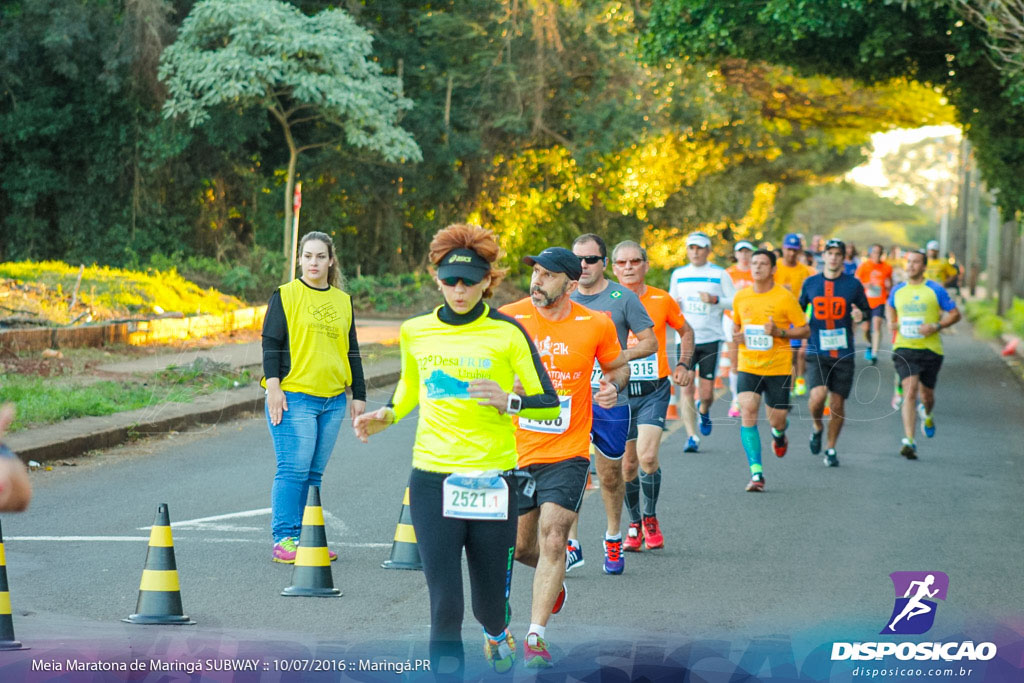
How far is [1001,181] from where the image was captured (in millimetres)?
20859

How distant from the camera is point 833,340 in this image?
12.7m

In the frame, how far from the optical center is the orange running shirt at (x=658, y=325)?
8445 millimetres

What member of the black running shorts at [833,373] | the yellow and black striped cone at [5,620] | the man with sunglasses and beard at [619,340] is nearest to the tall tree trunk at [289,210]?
the black running shorts at [833,373]

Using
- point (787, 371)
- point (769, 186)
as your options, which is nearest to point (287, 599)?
point (787, 371)

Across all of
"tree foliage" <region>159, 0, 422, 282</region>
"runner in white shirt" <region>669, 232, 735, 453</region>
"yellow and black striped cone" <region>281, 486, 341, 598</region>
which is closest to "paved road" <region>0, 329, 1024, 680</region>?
"yellow and black striped cone" <region>281, 486, 341, 598</region>

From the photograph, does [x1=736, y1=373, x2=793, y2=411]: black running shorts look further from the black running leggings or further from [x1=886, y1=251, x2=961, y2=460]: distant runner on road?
the black running leggings

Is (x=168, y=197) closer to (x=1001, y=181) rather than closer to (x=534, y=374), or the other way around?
(x=1001, y=181)

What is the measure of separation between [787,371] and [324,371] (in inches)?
180

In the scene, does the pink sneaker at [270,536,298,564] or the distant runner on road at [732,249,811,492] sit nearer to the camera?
the pink sneaker at [270,536,298,564]

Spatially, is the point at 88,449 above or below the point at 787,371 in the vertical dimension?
below

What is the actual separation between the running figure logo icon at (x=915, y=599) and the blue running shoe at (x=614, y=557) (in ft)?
4.99

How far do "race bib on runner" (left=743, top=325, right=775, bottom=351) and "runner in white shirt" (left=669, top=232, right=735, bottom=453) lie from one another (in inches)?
58.0

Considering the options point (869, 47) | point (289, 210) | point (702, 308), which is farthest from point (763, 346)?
point (289, 210)

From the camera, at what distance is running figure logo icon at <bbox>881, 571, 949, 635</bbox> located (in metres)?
6.56
